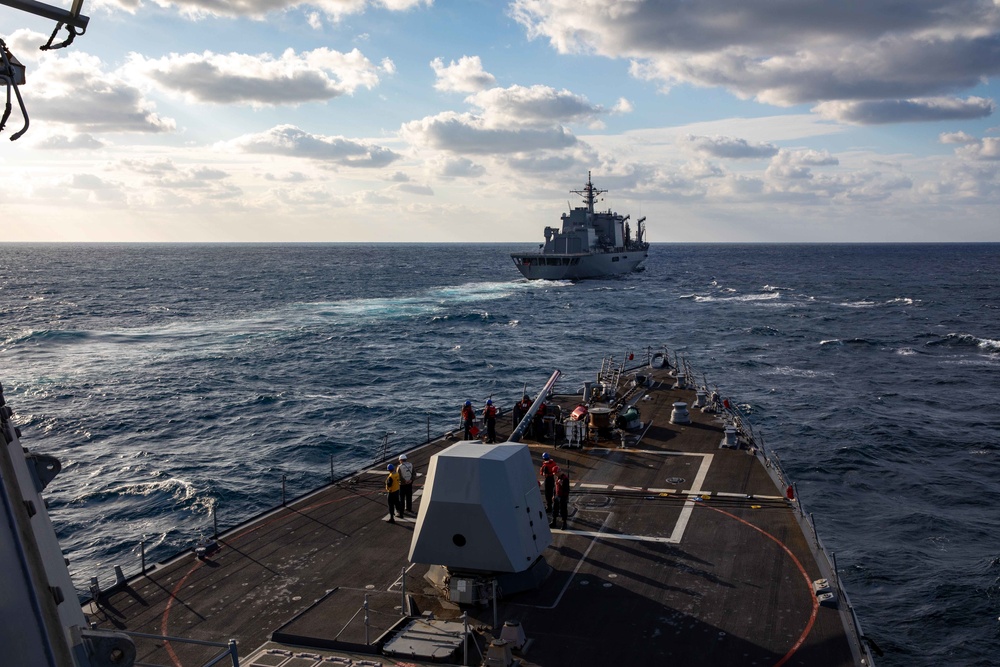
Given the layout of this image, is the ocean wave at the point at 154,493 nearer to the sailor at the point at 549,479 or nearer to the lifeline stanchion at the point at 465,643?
the sailor at the point at 549,479

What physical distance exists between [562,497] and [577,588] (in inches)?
136

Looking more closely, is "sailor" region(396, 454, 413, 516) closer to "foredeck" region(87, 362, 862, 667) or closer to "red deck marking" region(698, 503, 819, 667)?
"foredeck" region(87, 362, 862, 667)

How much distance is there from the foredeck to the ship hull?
117 metres

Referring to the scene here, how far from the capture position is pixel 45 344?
71375 millimetres

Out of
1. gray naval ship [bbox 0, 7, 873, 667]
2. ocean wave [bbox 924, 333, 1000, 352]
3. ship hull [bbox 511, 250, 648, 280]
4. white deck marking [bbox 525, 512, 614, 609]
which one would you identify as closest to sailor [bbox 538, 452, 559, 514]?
gray naval ship [bbox 0, 7, 873, 667]

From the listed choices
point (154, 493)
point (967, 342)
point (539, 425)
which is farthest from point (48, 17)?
point (967, 342)

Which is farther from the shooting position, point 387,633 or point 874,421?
point 874,421

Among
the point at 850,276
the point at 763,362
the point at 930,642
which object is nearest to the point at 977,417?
the point at 763,362

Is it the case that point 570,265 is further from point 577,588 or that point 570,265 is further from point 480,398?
point 577,588

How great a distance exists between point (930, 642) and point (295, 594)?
17.5m

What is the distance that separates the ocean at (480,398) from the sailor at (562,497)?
7369 mm

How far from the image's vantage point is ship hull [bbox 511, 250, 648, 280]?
138250 mm

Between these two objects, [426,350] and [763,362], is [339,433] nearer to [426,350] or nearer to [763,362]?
[426,350]

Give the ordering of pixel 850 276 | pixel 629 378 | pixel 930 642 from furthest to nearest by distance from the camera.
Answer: pixel 850 276 < pixel 629 378 < pixel 930 642
